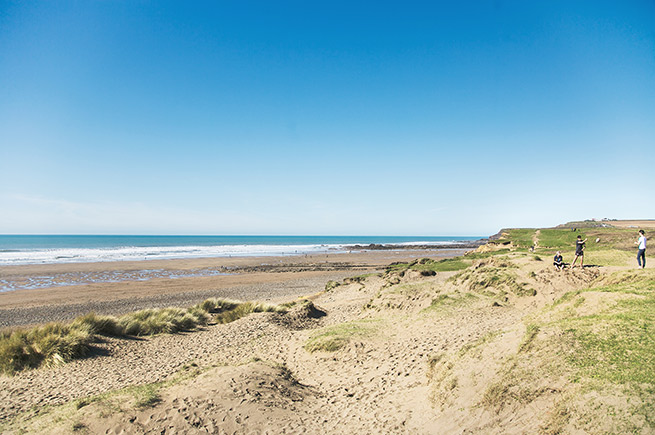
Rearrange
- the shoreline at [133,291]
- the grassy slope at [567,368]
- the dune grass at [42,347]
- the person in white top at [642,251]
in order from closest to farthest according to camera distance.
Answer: the grassy slope at [567,368] → the dune grass at [42,347] → the person in white top at [642,251] → the shoreline at [133,291]

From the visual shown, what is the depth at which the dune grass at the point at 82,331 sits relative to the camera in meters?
10.6

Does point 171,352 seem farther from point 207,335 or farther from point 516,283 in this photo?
point 516,283

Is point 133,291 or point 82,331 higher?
point 82,331

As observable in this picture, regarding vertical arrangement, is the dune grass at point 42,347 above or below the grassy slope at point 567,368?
below

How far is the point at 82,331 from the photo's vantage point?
478 inches

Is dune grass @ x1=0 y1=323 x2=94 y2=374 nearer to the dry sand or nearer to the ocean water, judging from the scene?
the dry sand

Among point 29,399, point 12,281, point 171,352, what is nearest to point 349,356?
point 171,352

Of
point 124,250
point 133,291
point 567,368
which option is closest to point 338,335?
point 567,368

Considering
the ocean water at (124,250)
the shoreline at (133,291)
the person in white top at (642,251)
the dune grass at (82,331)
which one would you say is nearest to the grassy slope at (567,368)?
the person in white top at (642,251)

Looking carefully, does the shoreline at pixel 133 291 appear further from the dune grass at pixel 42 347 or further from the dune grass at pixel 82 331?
the dune grass at pixel 42 347

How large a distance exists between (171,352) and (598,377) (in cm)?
1224

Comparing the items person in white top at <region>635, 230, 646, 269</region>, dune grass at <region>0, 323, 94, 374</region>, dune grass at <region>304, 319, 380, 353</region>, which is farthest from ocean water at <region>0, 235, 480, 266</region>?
person in white top at <region>635, 230, 646, 269</region>

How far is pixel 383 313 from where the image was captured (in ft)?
48.8

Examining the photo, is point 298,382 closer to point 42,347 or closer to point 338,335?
point 338,335
